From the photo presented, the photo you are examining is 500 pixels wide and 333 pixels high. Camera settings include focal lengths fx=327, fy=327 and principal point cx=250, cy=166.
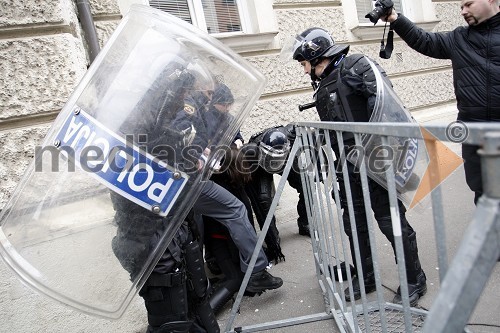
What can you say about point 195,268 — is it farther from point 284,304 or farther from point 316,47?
point 316,47

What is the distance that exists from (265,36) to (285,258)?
238 centimetres

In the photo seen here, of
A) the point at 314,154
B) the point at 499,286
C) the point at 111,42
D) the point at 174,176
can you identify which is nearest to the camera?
the point at 174,176

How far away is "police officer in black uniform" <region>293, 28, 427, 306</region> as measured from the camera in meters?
1.94

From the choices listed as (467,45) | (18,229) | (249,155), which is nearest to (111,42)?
(18,229)

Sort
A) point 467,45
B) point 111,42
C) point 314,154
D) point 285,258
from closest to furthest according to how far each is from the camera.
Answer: point 111,42, point 314,154, point 467,45, point 285,258

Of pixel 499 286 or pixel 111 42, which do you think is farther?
pixel 499 286

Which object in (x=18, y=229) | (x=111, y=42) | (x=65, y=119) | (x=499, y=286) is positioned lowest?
(x=499, y=286)

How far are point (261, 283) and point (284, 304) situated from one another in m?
0.22

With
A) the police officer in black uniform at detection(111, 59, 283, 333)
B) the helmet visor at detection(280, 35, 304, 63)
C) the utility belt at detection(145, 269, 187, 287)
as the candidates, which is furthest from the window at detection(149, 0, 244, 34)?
the utility belt at detection(145, 269, 187, 287)

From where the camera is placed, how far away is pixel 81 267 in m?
1.21

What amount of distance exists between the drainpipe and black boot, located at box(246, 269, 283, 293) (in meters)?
2.18

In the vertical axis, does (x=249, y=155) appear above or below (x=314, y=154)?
below

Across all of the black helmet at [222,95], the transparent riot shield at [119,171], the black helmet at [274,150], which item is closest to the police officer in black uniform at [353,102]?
the black helmet at [274,150]

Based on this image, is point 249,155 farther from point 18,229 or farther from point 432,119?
point 432,119
